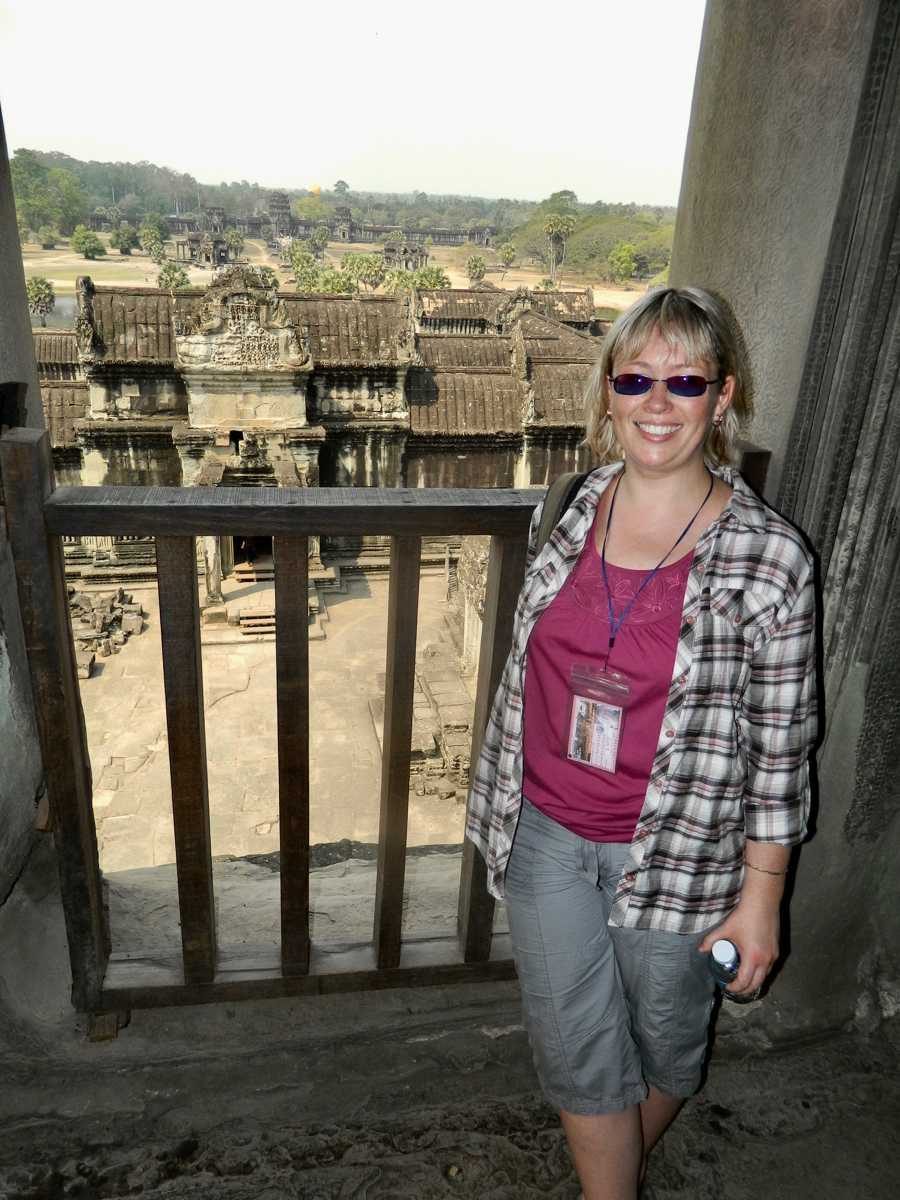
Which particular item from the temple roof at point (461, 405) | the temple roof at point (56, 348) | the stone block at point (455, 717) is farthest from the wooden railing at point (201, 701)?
the temple roof at point (56, 348)

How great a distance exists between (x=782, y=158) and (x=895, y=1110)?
7.23 feet

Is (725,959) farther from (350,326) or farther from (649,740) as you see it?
(350,326)

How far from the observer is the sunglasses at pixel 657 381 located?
1.58 metres

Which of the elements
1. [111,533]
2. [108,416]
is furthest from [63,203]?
[111,533]

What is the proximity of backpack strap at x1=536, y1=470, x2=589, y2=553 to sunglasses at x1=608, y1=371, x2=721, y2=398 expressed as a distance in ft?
0.65

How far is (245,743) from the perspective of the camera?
11742 millimetres

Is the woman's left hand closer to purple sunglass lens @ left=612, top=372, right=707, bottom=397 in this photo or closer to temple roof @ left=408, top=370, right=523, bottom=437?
purple sunglass lens @ left=612, top=372, right=707, bottom=397

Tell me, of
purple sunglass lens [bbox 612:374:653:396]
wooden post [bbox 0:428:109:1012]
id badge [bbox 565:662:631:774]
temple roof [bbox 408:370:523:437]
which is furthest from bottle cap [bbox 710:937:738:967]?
temple roof [bbox 408:370:523:437]

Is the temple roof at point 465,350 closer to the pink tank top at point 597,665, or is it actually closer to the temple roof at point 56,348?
the temple roof at point 56,348

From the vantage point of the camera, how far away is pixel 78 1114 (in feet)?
6.65

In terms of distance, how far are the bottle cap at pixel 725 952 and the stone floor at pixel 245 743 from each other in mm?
8387

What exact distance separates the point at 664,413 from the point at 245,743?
10856 mm

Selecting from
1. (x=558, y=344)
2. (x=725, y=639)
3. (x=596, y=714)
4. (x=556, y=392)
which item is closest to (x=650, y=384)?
(x=725, y=639)

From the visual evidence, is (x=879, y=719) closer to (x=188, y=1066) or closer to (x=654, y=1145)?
(x=654, y=1145)
